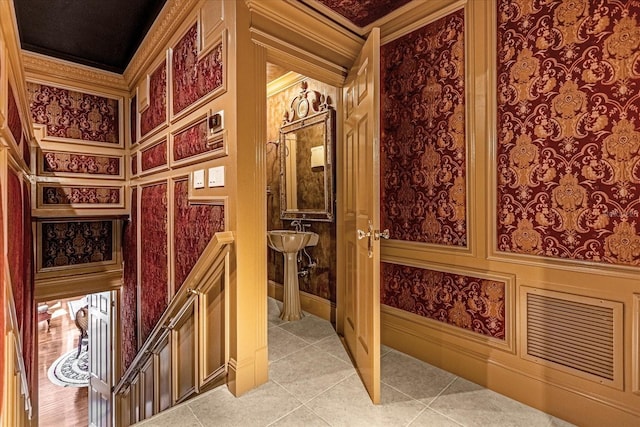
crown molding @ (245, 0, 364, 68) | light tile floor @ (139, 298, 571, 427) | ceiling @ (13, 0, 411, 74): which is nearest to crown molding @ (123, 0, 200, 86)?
ceiling @ (13, 0, 411, 74)

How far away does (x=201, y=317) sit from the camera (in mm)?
2023

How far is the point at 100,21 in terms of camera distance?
2672mm

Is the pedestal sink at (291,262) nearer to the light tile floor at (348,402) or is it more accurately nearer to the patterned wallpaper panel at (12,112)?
the light tile floor at (348,402)

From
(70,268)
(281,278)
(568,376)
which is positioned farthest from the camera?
(70,268)

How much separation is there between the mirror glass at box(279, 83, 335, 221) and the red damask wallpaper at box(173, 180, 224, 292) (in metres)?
1.20

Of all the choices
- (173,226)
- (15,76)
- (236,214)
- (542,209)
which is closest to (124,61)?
(15,76)

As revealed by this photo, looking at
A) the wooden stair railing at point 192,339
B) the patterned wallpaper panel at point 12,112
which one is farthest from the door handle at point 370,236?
the patterned wallpaper panel at point 12,112

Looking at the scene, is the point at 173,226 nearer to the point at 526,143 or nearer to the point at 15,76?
the point at 15,76

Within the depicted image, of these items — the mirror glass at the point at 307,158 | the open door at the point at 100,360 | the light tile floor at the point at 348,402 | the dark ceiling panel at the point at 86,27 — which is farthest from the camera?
the open door at the point at 100,360

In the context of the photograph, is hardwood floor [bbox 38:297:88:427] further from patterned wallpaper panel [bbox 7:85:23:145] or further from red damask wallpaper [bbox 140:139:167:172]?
patterned wallpaper panel [bbox 7:85:23:145]

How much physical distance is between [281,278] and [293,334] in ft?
3.08

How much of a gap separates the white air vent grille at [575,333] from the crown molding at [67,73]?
16.2 ft

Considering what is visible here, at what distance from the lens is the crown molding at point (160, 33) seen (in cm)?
230

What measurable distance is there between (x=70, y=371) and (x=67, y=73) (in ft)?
17.6
